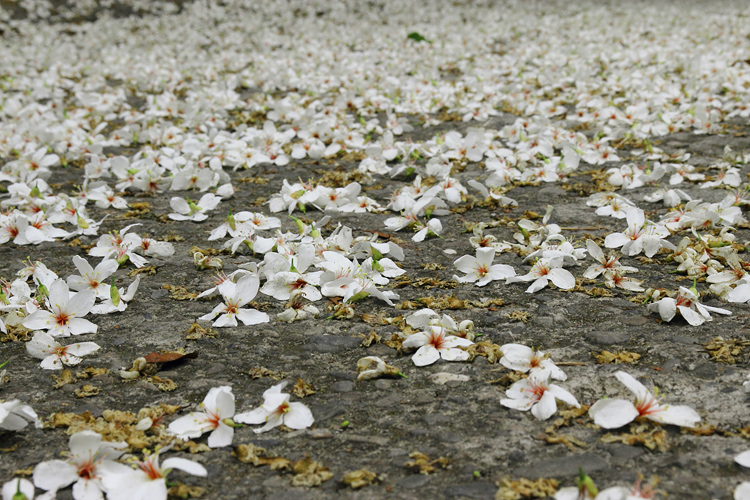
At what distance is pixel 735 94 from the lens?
19.4 feet

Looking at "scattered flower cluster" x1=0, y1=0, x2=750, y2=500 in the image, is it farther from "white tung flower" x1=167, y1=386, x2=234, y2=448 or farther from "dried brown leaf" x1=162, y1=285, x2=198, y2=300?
"dried brown leaf" x1=162, y1=285, x2=198, y2=300

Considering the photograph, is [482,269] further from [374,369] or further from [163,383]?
[163,383]

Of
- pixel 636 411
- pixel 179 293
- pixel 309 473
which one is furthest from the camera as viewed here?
pixel 179 293

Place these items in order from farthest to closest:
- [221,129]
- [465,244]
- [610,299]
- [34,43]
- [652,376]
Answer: [34,43] → [221,129] → [465,244] → [610,299] → [652,376]

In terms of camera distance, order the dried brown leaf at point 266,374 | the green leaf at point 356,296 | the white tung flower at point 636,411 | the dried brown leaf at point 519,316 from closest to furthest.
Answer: the white tung flower at point 636,411 < the dried brown leaf at point 266,374 < the dried brown leaf at point 519,316 < the green leaf at point 356,296

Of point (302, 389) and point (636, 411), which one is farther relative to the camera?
point (302, 389)

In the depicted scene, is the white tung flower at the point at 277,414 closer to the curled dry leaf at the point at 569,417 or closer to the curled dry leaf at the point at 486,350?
the curled dry leaf at the point at 486,350

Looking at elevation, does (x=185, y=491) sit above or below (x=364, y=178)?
above

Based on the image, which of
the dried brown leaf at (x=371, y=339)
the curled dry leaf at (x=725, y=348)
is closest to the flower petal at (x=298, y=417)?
the dried brown leaf at (x=371, y=339)

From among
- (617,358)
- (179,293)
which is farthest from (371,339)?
(179,293)

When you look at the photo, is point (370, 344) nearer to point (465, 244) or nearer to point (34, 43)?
point (465, 244)

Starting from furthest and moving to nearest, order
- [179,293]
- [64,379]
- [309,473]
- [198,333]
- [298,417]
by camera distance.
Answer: [179,293], [198,333], [64,379], [298,417], [309,473]

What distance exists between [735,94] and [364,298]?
5.16m

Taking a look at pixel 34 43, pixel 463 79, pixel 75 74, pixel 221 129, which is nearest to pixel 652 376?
pixel 221 129
